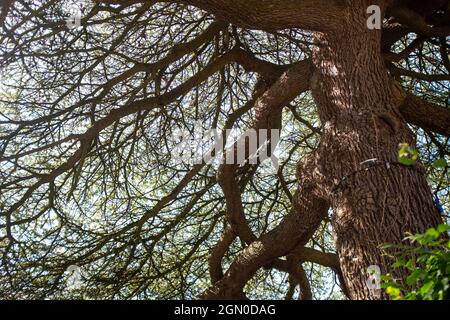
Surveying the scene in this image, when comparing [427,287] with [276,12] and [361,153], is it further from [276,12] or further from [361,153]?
[276,12]

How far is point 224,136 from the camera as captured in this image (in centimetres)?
512

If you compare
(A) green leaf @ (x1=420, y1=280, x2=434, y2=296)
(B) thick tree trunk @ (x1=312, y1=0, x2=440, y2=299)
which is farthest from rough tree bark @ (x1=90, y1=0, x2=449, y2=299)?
(A) green leaf @ (x1=420, y1=280, x2=434, y2=296)

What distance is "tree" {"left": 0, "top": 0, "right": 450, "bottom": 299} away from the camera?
120 inches

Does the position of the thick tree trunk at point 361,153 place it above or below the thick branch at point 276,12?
below

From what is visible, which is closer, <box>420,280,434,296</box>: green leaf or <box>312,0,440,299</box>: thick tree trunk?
<box>420,280,434,296</box>: green leaf

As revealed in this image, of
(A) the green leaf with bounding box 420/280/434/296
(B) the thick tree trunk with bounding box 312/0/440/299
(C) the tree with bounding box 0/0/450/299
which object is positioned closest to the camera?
(A) the green leaf with bounding box 420/280/434/296

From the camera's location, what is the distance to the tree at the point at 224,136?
120 inches

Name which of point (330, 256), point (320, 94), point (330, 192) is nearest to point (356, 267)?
point (330, 192)

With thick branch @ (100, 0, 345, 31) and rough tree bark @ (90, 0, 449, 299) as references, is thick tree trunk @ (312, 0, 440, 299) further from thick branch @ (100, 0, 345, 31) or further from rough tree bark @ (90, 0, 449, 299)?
thick branch @ (100, 0, 345, 31)

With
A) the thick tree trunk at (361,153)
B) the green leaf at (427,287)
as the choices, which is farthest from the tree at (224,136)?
the green leaf at (427,287)

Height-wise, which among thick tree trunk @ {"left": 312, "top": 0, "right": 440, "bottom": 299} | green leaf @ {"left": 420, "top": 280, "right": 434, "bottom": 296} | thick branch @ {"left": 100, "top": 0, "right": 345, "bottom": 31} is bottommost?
green leaf @ {"left": 420, "top": 280, "right": 434, "bottom": 296}

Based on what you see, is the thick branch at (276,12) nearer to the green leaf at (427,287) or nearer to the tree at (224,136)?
the tree at (224,136)

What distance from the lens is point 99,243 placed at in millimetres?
4574
